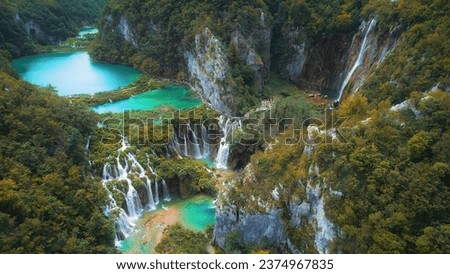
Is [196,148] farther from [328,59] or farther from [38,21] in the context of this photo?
[38,21]

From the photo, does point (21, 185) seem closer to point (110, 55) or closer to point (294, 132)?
point (294, 132)

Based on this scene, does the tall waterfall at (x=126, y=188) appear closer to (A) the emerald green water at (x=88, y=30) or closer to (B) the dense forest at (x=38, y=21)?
(B) the dense forest at (x=38, y=21)

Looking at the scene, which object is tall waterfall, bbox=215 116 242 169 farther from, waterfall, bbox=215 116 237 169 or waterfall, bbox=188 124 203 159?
waterfall, bbox=188 124 203 159

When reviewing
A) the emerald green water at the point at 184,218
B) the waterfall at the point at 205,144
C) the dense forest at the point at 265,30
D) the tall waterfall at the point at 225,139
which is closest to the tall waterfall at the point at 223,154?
the tall waterfall at the point at 225,139

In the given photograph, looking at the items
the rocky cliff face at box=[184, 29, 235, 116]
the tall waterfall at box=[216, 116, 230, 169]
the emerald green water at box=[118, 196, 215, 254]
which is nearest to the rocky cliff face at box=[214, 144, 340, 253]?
the emerald green water at box=[118, 196, 215, 254]

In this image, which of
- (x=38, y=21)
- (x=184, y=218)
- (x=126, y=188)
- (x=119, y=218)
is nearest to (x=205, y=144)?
(x=126, y=188)
